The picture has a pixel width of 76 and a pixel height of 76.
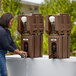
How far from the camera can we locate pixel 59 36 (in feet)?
18.3

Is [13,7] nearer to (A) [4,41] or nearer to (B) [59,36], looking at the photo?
(B) [59,36]

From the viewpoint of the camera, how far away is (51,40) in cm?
566

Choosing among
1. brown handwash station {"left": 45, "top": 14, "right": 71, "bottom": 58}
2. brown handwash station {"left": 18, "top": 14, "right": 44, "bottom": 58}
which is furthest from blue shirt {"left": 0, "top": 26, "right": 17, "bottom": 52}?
brown handwash station {"left": 45, "top": 14, "right": 71, "bottom": 58}

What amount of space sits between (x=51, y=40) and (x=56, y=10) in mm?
6977

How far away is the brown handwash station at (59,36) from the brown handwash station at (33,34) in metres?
0.22

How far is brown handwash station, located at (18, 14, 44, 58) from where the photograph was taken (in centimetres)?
577

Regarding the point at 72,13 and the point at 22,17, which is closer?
the point at 22,17

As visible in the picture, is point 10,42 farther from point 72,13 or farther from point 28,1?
point 28,1

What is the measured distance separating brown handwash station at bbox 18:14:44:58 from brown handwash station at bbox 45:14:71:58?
222 mm

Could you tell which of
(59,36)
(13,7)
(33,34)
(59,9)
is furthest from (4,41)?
(13,7)

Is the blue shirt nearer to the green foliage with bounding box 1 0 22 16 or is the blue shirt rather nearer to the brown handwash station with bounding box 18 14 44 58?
the brown handwash station with bounding box 18 14 44 58

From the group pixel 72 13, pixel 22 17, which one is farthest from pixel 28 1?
pixel 22 17

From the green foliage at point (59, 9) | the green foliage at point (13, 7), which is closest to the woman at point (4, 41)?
the green foliage at point (59, 9)

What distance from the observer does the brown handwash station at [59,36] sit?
5.58 m
